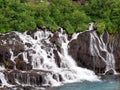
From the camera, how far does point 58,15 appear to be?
4847 cm

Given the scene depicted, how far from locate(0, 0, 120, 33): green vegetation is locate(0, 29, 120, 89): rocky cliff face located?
3.02 feet

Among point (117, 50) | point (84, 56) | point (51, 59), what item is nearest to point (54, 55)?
point (51, 59)

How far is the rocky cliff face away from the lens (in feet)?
136

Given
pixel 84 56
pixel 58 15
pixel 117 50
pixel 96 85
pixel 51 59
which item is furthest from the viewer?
pixel 58 15

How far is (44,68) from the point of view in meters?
43.2

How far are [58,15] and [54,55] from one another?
5.29 metres

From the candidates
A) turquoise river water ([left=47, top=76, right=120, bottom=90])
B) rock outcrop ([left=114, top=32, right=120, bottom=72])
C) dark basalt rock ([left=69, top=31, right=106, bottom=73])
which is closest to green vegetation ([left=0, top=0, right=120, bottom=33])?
rock outcrop ([left=114, top=32, right=120, bottom=72])

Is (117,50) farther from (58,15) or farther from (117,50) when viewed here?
(58,15)

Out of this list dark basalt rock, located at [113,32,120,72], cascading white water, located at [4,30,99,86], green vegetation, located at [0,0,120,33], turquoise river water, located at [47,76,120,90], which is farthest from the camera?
green vegetation, located at [0,0,120,33]

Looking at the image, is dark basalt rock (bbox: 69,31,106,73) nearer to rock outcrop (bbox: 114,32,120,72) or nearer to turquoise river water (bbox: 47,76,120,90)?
rock outcrop (bbox: 114,32,120,72)

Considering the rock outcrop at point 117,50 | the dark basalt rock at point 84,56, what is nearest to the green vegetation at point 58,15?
the rock outcrop at point 117,50

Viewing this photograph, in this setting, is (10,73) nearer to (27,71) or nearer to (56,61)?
(27,71)

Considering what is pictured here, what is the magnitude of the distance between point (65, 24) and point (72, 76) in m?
6.30

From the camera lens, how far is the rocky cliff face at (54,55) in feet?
136
